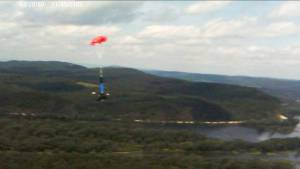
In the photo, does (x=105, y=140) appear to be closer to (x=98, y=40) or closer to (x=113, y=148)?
(x=113, y=148)

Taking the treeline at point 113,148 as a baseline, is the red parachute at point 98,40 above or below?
above

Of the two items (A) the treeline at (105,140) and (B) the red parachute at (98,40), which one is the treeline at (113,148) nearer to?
(A) the treeline at (105,140)

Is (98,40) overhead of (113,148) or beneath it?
overhead

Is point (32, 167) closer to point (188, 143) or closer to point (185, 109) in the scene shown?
point (188, 143)

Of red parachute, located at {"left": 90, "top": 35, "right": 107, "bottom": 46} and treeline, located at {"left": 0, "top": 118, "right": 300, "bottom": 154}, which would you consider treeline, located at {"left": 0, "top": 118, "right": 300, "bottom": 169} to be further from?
red parachute, located at {"left": 90, "top": 35, "right": 107, "bottom": 46}

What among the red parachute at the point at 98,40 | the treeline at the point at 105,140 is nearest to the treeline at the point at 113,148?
the treeline at the point at 105,140

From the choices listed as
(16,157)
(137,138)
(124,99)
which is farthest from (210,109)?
(16,157)

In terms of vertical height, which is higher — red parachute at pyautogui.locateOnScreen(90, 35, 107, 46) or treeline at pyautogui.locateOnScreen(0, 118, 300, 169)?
red parachute at pyautogui.locateOnScreen(90, 35, 107, 46)

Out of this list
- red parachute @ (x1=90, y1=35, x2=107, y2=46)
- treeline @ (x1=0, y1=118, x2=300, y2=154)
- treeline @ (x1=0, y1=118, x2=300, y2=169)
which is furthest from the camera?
treeline @ (x1=0, y1=118, x2=300, y2=154)

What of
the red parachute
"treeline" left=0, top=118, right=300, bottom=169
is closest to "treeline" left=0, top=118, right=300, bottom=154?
"treeline" left=0, top=118, right=300, bottom=169

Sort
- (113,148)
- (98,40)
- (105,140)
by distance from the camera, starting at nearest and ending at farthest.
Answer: (98,40), (113,148), (105,140)

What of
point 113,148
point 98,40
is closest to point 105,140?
point 113,148
